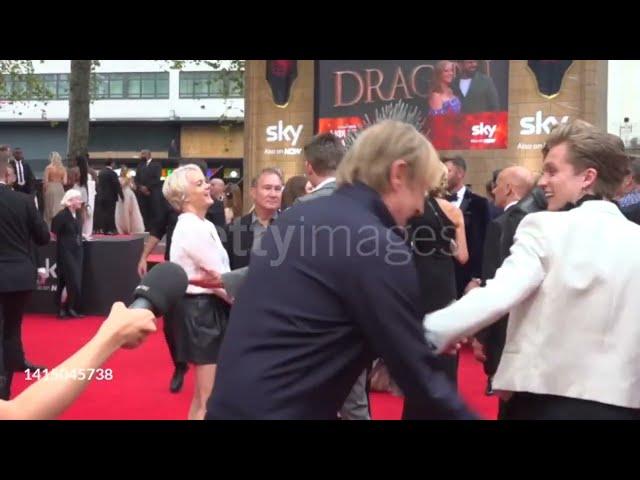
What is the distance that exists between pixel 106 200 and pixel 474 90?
7.79m

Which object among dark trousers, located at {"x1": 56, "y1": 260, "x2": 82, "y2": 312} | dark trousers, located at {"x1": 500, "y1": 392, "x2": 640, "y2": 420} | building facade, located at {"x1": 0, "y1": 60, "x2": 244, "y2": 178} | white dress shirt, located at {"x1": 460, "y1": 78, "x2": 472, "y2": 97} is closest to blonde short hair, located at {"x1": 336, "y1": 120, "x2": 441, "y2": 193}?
dark trousers, located at {"x1": 500, "y1": 392, "x2": 640, "y2": 420}

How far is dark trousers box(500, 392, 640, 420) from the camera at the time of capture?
99.5 inches

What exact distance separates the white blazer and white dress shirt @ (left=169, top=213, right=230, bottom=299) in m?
2.76

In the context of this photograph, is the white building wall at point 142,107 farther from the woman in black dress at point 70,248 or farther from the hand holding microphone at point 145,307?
the hand holding microphone at point 145,307

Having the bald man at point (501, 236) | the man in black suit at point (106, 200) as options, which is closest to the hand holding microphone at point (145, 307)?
the bald man at point (501, 236)

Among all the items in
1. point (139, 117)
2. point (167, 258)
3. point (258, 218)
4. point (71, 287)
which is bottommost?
point (71, 287)

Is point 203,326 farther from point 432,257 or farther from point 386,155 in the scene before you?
point 386,155

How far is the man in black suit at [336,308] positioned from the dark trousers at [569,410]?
0.53m

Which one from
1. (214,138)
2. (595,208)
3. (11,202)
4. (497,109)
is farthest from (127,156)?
(595,208)

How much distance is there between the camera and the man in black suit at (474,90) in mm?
18047

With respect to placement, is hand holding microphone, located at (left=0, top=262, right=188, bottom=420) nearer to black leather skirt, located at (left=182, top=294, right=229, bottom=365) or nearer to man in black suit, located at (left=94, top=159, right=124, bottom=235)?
black leather skirt, located at (left=182, top=294, right=229, bottom=365)

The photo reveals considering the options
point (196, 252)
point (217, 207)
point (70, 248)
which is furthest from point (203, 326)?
point (217, 207)

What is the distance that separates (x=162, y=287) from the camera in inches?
72.4
